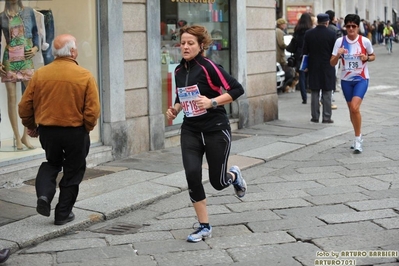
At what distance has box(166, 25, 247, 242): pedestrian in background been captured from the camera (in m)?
5.95

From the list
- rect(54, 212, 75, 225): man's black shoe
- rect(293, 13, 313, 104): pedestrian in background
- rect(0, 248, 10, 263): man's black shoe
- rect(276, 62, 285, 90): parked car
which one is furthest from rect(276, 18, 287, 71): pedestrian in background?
rect(0, 248, 10, 263): man's black shoe

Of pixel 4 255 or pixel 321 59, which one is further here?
pixel 321 59

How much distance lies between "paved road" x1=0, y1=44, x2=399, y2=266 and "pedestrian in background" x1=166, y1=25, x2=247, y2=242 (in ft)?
1.43

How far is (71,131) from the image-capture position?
6398 millimetres

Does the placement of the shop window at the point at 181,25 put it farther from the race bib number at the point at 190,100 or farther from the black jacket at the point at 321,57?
the race bib number at the point at 190,100

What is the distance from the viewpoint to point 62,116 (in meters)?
6.31

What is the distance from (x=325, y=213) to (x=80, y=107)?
236 cm

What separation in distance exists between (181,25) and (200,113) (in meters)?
5.56

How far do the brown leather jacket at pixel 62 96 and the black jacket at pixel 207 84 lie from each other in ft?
Result: 2.81

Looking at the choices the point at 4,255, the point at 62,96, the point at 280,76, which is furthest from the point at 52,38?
the point at 280,76

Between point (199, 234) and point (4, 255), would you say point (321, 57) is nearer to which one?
point (199, 234)

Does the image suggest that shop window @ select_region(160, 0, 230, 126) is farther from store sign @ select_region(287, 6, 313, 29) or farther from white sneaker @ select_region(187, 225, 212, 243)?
store sign @ select_region(287, 6, 313, 29)

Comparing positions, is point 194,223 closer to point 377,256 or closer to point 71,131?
point 71,131

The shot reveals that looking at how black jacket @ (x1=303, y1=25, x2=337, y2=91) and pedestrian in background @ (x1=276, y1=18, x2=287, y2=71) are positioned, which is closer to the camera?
black jacket @ (x1=303, y1=25, x2=337, y2=91)
